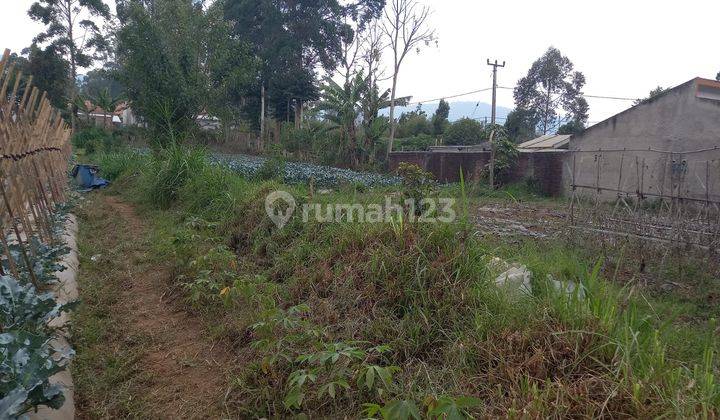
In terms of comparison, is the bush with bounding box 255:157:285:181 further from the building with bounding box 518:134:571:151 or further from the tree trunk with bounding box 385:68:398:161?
the building with bounding box 518:134:571:151

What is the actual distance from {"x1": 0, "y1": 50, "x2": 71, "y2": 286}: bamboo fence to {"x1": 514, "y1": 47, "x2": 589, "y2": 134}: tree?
28.0m

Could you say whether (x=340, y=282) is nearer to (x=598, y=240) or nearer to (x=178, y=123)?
(x=598, y=240)

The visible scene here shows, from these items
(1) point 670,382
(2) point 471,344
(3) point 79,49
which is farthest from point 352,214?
(3) point 79,49

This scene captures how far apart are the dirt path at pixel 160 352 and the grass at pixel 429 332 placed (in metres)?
0.14

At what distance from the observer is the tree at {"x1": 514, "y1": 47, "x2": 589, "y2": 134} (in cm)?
2873

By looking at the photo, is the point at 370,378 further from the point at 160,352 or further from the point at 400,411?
the point at 160,352

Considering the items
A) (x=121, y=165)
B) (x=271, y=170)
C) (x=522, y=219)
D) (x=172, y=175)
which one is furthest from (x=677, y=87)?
(x=121, y=165)

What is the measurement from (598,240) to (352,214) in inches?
132

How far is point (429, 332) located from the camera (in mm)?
2795

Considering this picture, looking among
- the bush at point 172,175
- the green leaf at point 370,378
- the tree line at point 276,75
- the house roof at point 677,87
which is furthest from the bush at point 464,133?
the green leaf at point 370,378

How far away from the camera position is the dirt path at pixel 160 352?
250cm

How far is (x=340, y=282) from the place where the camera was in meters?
3.48

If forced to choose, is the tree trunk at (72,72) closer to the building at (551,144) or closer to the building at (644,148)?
the building at (644,148)

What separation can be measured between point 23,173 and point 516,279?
13.2 feet
